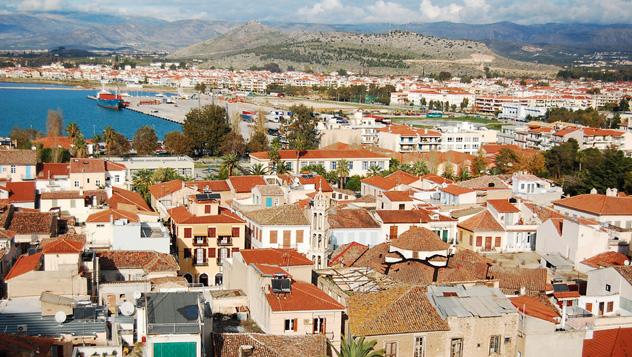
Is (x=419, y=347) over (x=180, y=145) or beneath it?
over

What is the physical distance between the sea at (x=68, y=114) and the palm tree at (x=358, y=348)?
211ft

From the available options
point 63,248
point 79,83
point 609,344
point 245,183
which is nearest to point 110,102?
point 79,83

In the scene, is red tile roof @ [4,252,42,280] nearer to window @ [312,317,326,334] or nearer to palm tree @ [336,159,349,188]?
window @ [312,317,326,334]

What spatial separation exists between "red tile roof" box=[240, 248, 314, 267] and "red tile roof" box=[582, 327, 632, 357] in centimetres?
680

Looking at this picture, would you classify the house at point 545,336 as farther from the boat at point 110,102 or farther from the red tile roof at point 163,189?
the boat at point 110,102

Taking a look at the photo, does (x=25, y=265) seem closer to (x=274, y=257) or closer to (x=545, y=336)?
(x=274, y=257)

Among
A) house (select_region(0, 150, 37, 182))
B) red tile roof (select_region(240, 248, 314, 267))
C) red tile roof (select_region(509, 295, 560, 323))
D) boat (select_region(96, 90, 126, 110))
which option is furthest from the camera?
boat (select_region(96, 90, 126, 110))

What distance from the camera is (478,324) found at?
1497cm

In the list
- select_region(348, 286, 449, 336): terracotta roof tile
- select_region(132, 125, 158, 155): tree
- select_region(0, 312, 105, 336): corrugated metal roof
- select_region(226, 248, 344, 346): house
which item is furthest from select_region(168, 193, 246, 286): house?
select_region(132, 125, 158, 155): tree

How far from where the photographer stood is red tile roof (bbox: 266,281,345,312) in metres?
14.4

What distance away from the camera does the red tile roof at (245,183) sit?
112 ft

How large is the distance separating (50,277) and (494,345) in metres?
9.38

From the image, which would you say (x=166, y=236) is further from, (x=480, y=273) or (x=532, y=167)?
(x=532, y=167)

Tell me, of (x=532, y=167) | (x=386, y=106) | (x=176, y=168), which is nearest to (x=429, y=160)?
(x=532, y=167)
